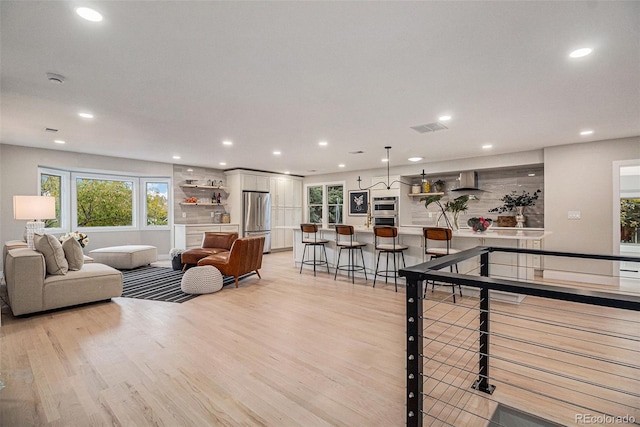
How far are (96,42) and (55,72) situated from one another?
806 mm

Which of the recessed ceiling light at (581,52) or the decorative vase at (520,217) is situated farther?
the decorative vase at (520,217)

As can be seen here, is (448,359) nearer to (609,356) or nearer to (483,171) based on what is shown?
(609,356)

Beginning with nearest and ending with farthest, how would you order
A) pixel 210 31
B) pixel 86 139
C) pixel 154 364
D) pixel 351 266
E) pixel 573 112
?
pixel 210 31 < pixel 154 364 < pixel 573 112 < pixel 86 139 < pixel 351 266

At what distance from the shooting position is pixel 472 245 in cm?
455

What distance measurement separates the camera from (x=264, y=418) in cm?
182

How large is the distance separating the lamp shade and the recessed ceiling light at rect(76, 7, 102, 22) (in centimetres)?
352

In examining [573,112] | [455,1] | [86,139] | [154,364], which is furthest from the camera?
[86,139]

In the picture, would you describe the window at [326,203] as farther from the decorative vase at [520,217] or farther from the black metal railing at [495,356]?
the black metal railing at [495,356]

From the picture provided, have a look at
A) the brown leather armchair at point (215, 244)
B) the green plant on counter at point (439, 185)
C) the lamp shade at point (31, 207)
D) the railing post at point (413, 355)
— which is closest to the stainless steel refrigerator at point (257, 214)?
the brown leather armchair at point (215, 244)

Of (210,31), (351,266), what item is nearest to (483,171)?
(351,266)

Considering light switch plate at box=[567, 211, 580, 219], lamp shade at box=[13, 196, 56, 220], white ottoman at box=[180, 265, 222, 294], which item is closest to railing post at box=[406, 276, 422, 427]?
white ottoman at box=[180, 265, 222, 294]

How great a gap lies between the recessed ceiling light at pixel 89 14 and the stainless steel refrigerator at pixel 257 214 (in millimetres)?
6406

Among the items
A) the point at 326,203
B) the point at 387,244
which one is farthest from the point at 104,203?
the point at 387,244

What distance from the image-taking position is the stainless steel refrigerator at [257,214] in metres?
8.29
